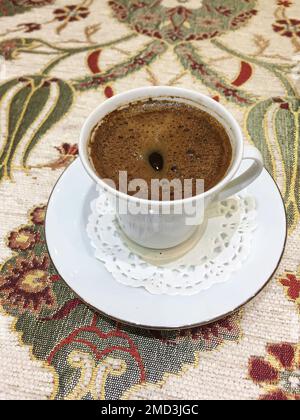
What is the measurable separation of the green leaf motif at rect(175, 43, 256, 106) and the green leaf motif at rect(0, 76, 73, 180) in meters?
0.36

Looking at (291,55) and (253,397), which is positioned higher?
(291,55)

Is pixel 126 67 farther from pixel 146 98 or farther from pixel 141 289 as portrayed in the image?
pixel 141 289

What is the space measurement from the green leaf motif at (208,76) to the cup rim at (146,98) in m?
0.36

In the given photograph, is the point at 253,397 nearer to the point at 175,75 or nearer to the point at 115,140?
the point at 115,140

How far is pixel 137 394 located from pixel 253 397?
0.62 ft

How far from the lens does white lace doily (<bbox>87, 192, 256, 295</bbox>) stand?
0.73m

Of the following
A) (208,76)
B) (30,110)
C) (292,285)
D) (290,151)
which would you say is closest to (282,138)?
(290,151)

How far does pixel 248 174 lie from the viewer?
729 mm

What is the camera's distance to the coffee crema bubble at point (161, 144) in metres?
0.74

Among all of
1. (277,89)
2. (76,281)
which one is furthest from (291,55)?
(76,281)

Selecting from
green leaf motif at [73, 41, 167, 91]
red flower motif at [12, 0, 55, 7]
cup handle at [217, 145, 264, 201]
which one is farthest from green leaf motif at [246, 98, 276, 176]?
red flower motif at [12, 0, 55, 7]

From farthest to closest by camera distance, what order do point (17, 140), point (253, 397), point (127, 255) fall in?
point (17, 140) < point (127, 255) < point (253, 397)

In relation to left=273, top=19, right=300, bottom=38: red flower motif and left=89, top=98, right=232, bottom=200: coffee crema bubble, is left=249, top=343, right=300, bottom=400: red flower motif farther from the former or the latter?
left=273, top=19, right=300, bottom=38: red flower motif

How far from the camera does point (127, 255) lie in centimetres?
78
